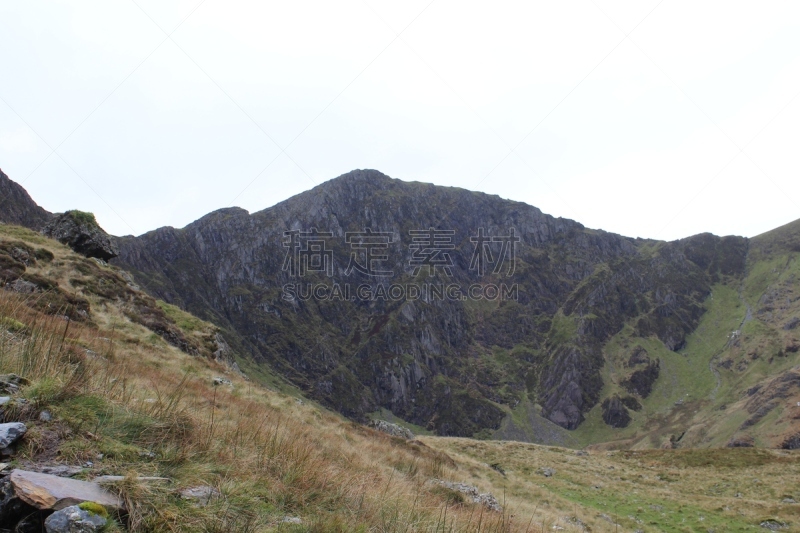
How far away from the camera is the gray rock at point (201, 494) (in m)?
4.22

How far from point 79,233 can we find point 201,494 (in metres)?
37.5

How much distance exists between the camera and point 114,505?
3.62 metres

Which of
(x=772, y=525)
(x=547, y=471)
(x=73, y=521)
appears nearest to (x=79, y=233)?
(x=73, y=521)

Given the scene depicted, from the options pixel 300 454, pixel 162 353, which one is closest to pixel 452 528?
pixel 300 454

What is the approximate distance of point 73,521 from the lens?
3.24 metres

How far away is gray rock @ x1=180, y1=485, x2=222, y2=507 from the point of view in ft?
13.9

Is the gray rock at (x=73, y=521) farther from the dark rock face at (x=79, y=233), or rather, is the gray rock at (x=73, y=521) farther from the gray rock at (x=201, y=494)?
the dark rock face at (x=79, y=233)

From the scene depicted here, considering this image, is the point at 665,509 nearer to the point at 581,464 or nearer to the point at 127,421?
the point at 581,464

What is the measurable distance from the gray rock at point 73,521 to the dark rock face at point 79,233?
120 ft

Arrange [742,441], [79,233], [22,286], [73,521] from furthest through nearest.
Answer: [742,441]
[79,233]
[22,286]
[73,521]

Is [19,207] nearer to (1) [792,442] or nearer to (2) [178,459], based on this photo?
(2) [178,459]

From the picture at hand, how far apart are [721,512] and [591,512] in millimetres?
7185

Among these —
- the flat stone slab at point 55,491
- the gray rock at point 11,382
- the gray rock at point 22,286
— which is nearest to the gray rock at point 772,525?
the flat stone slab at point 55,491

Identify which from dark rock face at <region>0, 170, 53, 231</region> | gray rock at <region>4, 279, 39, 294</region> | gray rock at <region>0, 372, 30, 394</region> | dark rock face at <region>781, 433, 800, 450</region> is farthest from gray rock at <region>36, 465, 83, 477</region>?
dark rock face at <region>0, 170, 53, 231</region>
